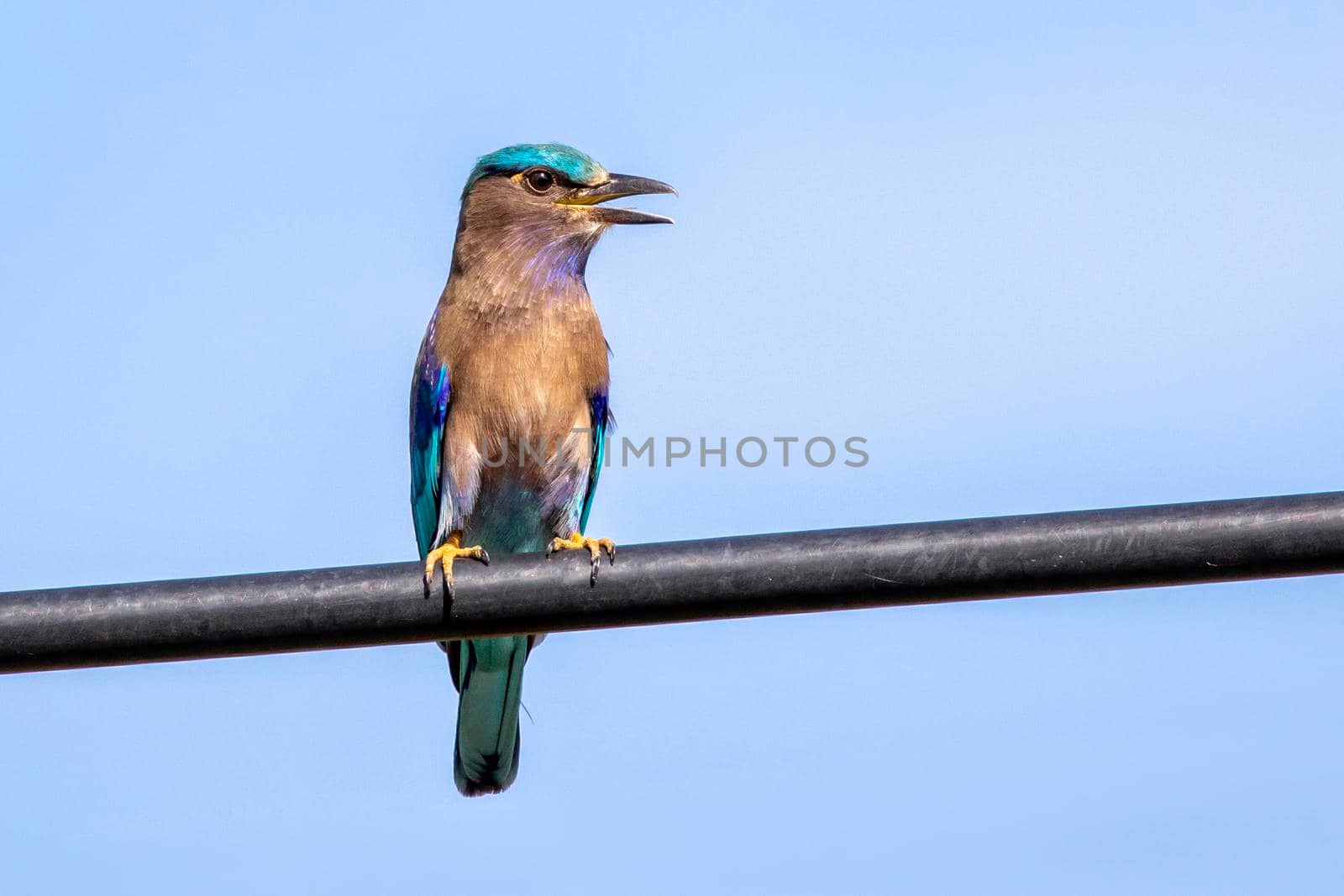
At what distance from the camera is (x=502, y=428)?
6.35 metres

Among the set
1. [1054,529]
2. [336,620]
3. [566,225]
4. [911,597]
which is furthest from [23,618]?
[566,225]

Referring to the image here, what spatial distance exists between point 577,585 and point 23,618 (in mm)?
1154

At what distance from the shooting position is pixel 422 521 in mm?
6848

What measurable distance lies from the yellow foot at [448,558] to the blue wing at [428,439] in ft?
0.93

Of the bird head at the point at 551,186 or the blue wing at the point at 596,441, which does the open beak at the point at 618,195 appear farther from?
the blue wing at the point at 596,441

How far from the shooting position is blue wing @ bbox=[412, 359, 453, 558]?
21.3ft

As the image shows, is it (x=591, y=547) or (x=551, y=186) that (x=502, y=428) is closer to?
(x=551, y=186)

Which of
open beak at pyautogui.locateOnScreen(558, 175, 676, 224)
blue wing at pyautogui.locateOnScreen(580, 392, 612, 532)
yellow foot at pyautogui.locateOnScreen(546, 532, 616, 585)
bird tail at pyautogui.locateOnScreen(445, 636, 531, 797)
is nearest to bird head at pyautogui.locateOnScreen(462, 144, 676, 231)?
open beak at pyautogui.locateOnScreen(558, 175, 676, 224)

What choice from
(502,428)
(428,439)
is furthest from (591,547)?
(428,439)

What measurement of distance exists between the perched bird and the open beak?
263mm

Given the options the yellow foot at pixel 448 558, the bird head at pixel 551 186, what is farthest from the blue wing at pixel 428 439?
the bird head at pixel 551 186

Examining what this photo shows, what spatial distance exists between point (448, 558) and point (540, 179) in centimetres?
330

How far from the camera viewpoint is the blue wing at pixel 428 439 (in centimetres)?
649

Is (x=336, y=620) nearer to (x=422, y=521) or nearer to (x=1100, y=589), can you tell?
(x=1100, y=589)
